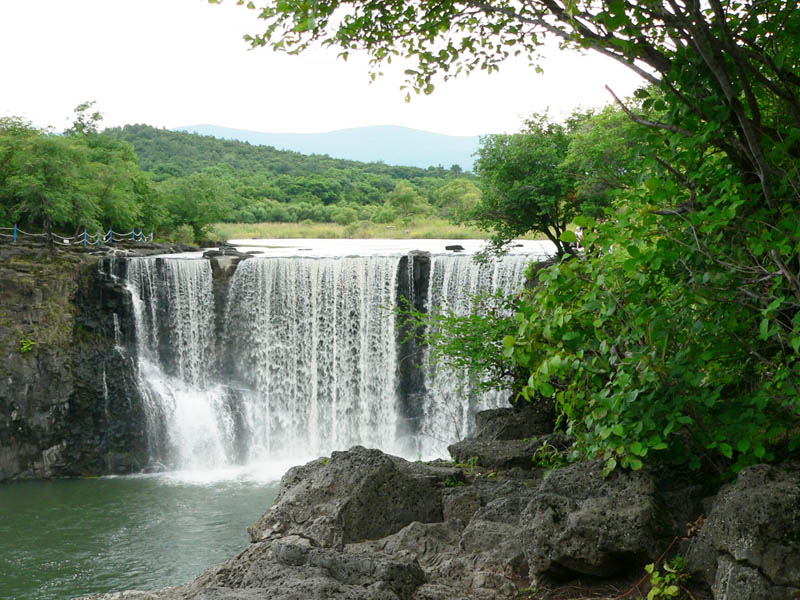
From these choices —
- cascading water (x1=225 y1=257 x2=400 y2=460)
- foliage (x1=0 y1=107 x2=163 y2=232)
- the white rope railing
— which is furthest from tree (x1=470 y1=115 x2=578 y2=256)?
foliage (x1=0 y1=107 x2=163 y2=232)

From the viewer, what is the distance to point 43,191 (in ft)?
Answer: 72.0

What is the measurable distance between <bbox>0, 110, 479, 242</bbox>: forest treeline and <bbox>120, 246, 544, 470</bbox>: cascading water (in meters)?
3.32

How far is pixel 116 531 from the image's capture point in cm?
1327

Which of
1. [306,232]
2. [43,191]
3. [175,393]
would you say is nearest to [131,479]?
[175,393]

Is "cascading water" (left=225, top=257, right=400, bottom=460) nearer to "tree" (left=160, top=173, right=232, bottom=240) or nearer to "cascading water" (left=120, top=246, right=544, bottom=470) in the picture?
"cascading water" (left=120, top=246, right=544, bottom=470)

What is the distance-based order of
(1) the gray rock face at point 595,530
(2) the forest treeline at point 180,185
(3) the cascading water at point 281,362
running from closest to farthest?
(1) the gray rock face at point 595,530 → (3) the cascading water at point 281,362 → (2) the forest treeline at point 180,185

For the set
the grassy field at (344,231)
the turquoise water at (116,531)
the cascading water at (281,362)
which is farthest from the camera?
the grassy field at (344,231)

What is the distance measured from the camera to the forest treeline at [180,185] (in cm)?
2273

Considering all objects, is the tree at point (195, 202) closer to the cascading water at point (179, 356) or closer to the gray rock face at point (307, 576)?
the cascading water at point (179, 356)

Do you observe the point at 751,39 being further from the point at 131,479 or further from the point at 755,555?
the point at 131,479

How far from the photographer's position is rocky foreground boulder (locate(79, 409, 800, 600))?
11.3 feet

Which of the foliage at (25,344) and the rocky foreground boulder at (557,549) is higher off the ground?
the rocky foreground boulder at (557,549)

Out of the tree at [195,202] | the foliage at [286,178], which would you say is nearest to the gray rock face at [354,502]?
the tree at [195,202]

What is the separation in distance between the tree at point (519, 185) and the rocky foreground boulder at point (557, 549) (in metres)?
11.9
